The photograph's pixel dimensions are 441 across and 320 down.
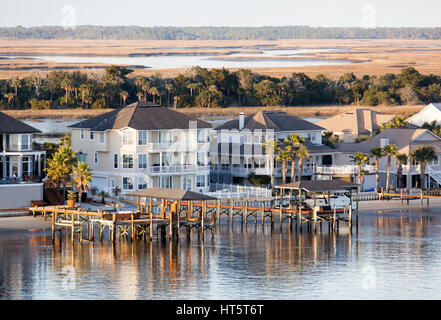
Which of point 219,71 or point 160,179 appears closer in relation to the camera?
point 160,179

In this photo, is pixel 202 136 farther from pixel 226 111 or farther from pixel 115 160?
pixel 226 111

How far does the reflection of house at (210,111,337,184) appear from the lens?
84250 mm

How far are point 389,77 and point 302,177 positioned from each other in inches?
3904

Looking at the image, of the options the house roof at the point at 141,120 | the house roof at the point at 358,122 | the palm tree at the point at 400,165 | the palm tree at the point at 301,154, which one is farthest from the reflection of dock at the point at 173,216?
the house roof at the point at 358,122

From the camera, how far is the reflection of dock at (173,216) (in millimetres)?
62281

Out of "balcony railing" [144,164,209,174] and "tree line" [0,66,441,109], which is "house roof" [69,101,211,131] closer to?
"balcony railing" [144,164,209,174]

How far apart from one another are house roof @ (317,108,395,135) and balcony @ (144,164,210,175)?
28.6 m

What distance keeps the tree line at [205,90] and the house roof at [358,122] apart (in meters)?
49.3

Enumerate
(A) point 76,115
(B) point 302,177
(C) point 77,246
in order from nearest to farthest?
(C) point 77,246
(B) point 302,177
(A) point 76,115

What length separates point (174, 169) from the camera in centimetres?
7838

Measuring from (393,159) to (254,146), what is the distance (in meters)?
13.6

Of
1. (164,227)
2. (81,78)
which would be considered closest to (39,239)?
(164,227)

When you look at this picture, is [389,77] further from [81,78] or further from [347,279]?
[347,279]

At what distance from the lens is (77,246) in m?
60.3
